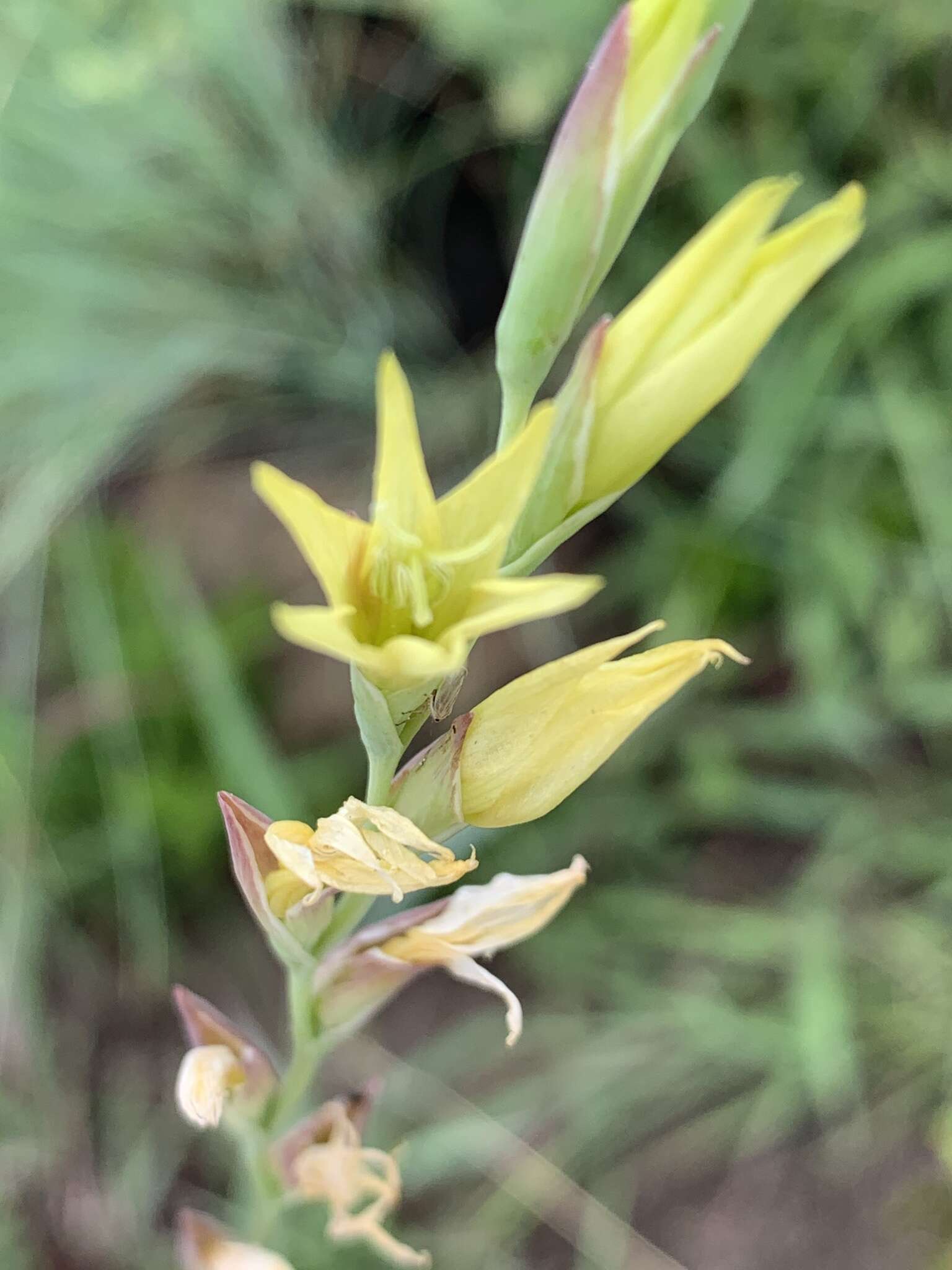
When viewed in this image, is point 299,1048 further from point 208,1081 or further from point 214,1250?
point 214,1250

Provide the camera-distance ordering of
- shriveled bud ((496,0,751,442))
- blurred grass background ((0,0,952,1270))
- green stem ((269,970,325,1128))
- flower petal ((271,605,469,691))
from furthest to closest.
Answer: blurred grass background ((0,0,952,1270)) → green stem ((269,970,325,1128)) → shriveled bud ((496,0,751,442)) → flower petal ((271,605,469,691))

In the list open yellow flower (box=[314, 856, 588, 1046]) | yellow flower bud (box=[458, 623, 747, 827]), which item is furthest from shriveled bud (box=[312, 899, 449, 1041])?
yellow flower bud (box=[458, 623, 747, 827])

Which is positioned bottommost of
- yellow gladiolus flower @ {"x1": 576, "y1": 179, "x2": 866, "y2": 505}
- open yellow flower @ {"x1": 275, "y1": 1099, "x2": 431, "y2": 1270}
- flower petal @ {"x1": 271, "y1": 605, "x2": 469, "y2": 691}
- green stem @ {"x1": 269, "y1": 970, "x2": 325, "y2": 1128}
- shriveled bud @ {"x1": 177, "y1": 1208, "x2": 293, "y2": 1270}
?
shriveled bud @ {"x1": 177, "y1": 1208, "x2": 293, "y2": 1270}

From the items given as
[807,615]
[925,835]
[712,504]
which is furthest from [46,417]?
[925,835]

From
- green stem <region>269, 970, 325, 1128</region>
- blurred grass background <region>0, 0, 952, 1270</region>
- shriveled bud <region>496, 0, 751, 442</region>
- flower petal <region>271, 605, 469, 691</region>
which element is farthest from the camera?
blurred grass background <region>0, 0, 952, 1270</region>

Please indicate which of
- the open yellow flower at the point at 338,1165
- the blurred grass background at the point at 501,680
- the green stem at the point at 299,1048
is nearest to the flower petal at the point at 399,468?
the green stem at the point at 299,1048

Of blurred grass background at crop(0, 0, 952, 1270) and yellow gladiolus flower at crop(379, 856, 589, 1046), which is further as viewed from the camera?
blurred grass background at crop(0, 0, 952, 1270)

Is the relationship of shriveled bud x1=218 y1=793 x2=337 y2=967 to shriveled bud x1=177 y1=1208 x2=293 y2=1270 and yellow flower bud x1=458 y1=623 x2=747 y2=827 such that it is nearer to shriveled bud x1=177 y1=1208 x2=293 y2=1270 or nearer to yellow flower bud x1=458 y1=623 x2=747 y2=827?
yellow flower bud x1=458 y1=623 x2=747 y2=827

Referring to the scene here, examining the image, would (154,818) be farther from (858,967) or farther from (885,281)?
(885,281)
